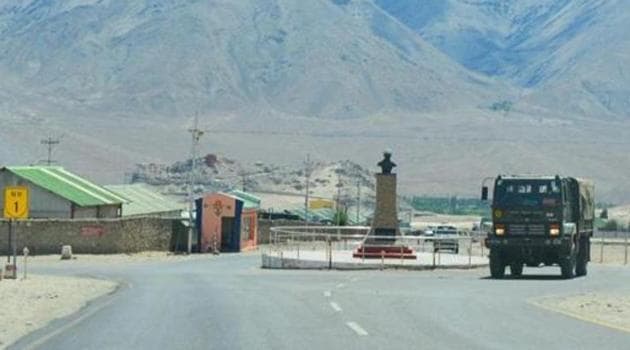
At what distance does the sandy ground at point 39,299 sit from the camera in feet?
83.9

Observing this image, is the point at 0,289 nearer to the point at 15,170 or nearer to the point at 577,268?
the point at 577,268

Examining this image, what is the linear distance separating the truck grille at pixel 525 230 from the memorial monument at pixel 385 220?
37.7 ft

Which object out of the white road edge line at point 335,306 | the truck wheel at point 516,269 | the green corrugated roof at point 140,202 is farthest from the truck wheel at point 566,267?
the green corrugated roof at point 140,202

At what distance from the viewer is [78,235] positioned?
69.3 m

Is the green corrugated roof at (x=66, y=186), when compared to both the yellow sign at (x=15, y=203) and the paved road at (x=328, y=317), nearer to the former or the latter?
the yellow sign at (x=15, y=203)

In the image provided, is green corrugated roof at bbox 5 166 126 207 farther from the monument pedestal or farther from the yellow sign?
the yellow sign

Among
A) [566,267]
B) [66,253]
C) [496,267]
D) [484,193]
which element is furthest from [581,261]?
[66,253]

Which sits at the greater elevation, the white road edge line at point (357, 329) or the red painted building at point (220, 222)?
the red painted building at point (220, 222)

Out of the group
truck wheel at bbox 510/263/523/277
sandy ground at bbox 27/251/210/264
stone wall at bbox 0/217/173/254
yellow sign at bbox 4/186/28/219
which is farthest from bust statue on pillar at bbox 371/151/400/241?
yellow sign at bbox 4/186/28/219

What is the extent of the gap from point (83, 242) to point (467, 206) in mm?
128826

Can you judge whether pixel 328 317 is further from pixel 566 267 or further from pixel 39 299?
pixel 566 267

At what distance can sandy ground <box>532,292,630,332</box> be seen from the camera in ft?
87.8

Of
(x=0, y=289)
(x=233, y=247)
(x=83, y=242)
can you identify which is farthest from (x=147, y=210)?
(x=0, y=289)

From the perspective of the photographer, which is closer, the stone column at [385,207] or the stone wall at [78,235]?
the stone column at [385,207]
